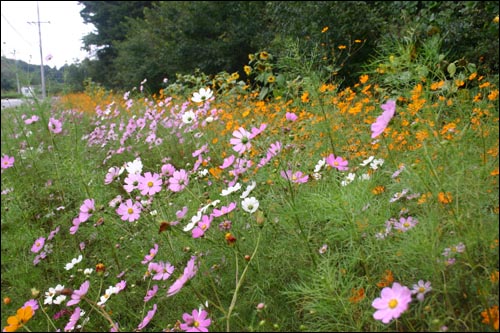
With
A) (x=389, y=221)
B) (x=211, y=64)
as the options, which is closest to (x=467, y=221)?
(x=389, y=221)

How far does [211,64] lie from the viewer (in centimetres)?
840

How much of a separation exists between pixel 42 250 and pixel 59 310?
0.36m

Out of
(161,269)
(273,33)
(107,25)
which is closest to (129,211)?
(161,269)

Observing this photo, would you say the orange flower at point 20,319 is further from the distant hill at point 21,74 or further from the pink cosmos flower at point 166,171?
the distant hill at point 21,74

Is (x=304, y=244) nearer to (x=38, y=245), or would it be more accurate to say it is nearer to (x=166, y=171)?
(x=166, y=171)

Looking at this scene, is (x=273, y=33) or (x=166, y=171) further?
(x=273, y=33)

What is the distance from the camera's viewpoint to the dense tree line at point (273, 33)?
332cm

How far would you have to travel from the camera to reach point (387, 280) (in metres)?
1.04

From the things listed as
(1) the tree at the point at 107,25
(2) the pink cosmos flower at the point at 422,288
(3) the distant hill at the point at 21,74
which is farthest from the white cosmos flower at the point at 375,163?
(1) the tree at the point at 107,25

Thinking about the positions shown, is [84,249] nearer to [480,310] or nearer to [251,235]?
[251,235]

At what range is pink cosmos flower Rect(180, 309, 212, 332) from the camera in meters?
0.95

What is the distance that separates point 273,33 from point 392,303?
18.4 feet

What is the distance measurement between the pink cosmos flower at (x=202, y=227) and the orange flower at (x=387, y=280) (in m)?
0.49

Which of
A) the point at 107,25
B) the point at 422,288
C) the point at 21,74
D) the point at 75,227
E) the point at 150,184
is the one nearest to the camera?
the point at 422,288
